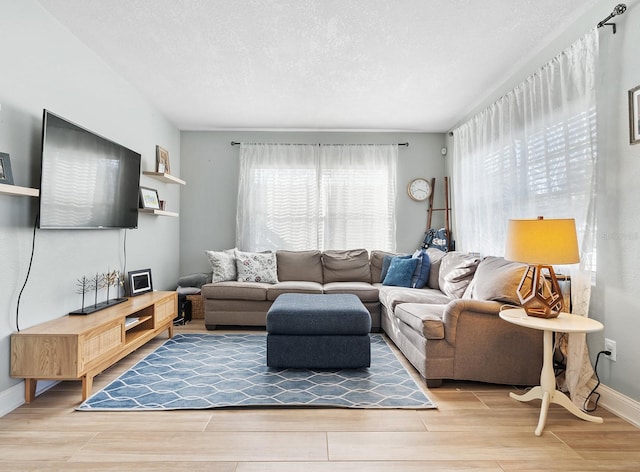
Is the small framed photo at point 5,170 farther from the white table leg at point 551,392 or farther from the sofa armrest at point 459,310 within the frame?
the white table leg at point 551,392

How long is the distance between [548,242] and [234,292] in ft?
9.93

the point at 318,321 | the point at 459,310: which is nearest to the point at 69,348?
the point at 318,321

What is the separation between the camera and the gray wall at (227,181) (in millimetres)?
5090

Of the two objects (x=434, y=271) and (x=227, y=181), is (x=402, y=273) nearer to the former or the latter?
(x=434, y=271)

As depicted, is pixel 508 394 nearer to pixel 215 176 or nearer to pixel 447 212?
pixel 447 212

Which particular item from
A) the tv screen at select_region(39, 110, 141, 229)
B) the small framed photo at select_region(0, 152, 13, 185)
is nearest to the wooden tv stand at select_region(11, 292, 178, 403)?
the tv screen at select_region(39, 110, 141, 229)

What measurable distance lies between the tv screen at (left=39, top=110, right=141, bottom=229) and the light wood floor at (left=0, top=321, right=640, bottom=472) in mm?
1236

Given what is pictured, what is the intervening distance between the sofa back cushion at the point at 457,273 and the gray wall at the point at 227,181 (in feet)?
4.49

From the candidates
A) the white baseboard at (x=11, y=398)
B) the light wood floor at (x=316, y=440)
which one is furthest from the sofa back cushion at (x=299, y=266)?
the white baseboard at (x=11, y=398)

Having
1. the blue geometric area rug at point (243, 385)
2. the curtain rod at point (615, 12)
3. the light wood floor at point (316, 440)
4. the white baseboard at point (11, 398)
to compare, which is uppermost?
the curtain rod at point (615, 12)

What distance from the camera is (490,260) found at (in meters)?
2.98

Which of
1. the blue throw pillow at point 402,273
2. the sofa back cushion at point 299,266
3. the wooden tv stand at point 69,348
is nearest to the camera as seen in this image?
the wooden tv stand at point 69,348

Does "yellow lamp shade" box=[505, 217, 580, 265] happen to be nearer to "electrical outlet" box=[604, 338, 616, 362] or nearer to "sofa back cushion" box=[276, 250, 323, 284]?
"electrical outlet" box=[604, 338, 616, 362]

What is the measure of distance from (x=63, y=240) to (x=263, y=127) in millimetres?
2976
